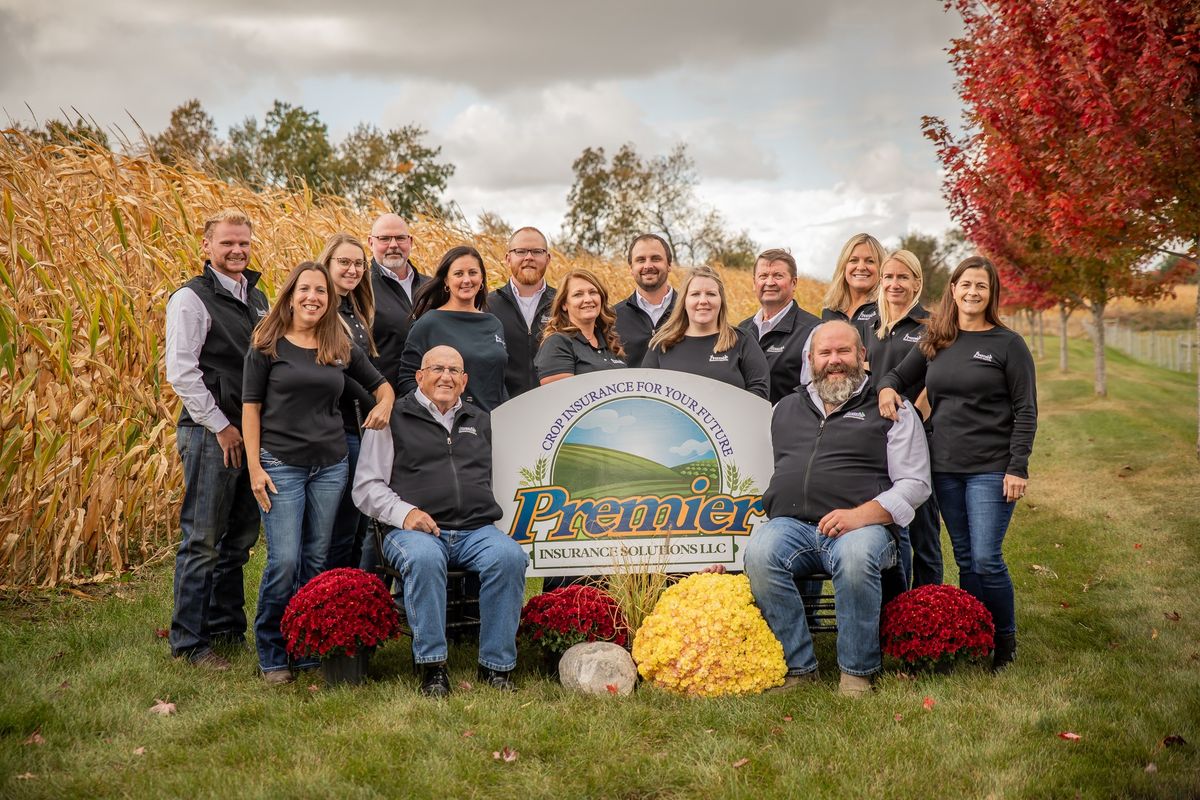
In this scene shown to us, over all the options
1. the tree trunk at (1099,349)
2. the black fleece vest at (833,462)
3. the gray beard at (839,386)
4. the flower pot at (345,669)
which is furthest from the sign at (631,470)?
the tree trunk at (1099,349)

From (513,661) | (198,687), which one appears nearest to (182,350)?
(198,687)

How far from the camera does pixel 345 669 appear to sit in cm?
481

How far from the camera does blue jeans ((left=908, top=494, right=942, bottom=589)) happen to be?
218 inches

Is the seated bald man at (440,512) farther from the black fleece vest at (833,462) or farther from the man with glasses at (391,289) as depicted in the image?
the black fleece vest at (833,462)

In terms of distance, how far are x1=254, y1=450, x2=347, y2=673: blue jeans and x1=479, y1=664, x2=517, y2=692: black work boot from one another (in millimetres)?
859

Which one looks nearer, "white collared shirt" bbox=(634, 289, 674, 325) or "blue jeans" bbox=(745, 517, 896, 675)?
"blue jeans" bbox=(745, 517, 896, 675)

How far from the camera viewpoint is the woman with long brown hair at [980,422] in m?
4.90

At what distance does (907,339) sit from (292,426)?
321 cm

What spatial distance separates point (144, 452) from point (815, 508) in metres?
4.42

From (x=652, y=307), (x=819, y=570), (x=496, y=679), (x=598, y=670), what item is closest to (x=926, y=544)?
(x=819, y=570)

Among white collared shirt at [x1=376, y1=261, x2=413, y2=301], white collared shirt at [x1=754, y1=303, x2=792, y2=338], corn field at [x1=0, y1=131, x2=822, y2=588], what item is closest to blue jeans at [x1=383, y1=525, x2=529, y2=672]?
white collared shirt at [x1=376, y1=261, x2=413, y2=301]

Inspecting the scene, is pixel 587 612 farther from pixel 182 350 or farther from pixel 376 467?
pixel 182 350

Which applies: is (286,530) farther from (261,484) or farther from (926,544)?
(926,544)

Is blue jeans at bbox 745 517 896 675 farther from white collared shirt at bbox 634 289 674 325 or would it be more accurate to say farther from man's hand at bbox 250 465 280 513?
man's hand at bbox 250 465 280 513
